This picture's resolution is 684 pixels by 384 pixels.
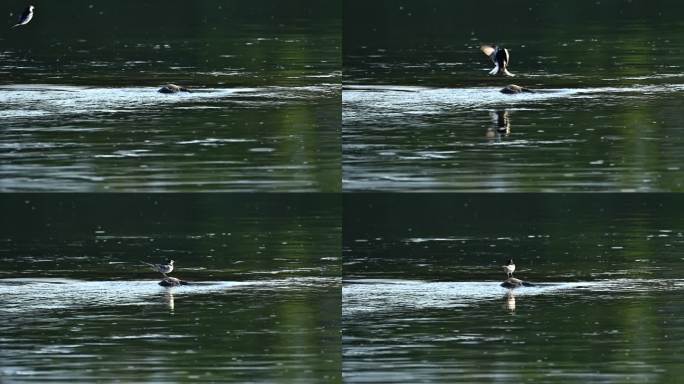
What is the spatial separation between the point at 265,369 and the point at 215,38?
905 cm

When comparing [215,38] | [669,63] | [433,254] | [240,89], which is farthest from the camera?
[215,38]

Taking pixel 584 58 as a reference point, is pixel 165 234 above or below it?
below

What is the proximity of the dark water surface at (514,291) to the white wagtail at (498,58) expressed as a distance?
1.50 meters

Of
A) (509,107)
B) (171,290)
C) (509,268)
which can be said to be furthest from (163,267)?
(509,107)

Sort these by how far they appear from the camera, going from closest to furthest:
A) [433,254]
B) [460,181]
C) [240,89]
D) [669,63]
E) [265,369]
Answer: [265,369], [460,181], [433,254], [240,89], [669,63]

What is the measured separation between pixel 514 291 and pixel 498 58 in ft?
11.5

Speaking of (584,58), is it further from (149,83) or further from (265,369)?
(265,369)

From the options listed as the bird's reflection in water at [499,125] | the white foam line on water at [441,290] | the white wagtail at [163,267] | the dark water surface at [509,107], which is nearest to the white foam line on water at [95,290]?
the white wagtail at [163,267]

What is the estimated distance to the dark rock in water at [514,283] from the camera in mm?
20734

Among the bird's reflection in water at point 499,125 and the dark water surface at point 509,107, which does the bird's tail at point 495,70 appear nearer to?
the dark water surface at point 509,107

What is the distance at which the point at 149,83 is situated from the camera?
23609 mm

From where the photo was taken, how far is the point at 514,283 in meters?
20.7

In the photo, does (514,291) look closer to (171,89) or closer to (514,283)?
(514,283)

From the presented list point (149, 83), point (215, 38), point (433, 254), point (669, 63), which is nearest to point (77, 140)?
point (149, 83)
